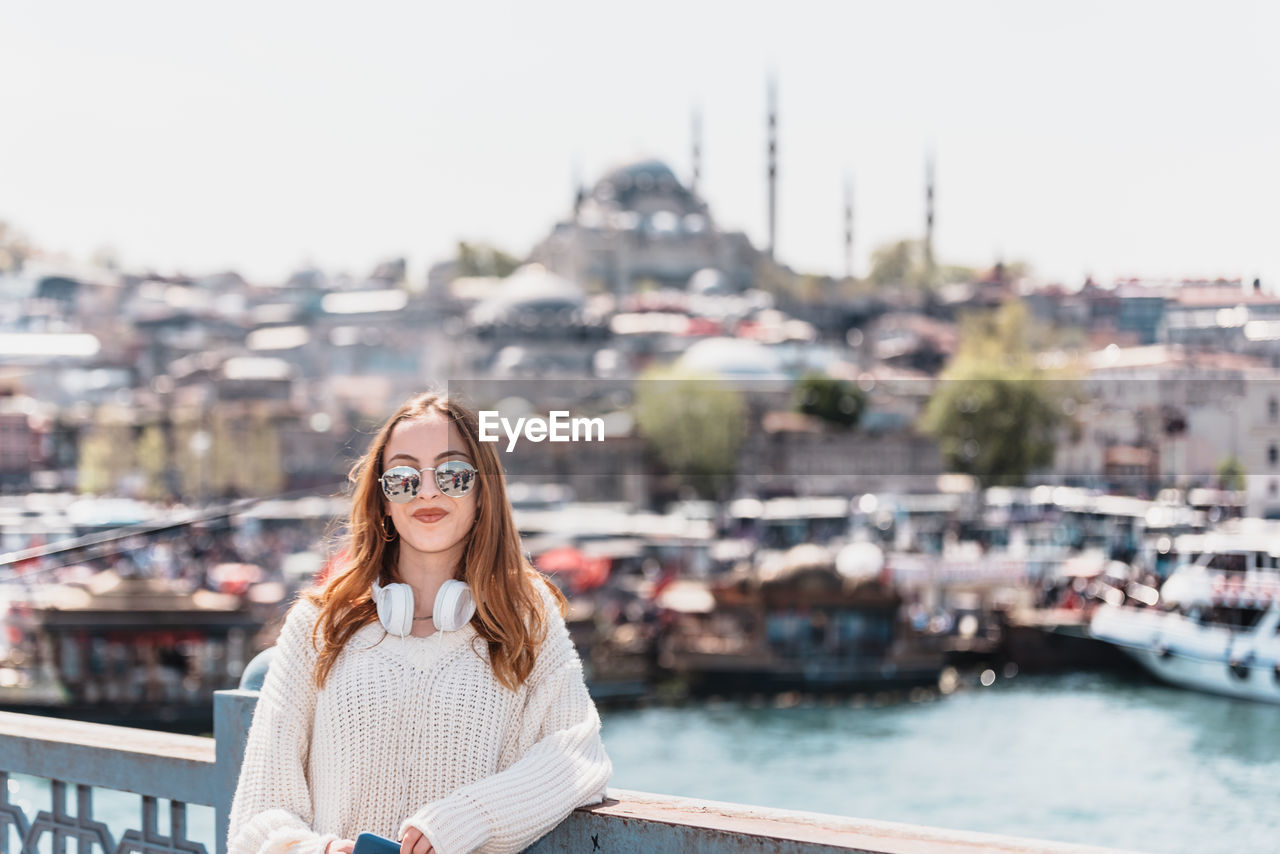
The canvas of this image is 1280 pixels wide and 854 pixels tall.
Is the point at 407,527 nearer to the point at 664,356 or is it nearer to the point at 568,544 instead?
the point at 568,544

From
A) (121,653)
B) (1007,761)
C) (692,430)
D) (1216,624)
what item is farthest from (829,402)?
(121,653)

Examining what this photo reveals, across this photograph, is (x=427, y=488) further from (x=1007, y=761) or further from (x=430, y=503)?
(x=1007, y=761)

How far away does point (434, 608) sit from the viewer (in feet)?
4.29

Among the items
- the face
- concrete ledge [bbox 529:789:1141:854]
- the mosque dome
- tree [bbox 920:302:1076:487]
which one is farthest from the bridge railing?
the mosque dome

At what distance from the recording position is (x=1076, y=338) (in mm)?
20891

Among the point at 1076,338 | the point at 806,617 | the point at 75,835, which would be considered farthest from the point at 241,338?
the point at 75,835

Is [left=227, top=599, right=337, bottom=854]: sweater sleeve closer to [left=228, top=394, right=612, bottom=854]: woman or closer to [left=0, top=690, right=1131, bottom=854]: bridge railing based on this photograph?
[left=228, top=394, right=612, bottom=854]: woman

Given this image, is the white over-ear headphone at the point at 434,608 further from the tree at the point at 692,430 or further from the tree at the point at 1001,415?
the tree at the point at 692,430

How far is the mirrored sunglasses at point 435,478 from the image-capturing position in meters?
1.33

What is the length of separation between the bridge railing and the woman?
0.05 meters

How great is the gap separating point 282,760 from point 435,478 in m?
0.27

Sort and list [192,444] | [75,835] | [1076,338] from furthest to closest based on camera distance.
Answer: [192,444], [1076,338], [75,835]

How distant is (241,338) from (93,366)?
5.97 meters

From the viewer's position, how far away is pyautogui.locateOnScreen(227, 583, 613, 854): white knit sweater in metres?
1.27
